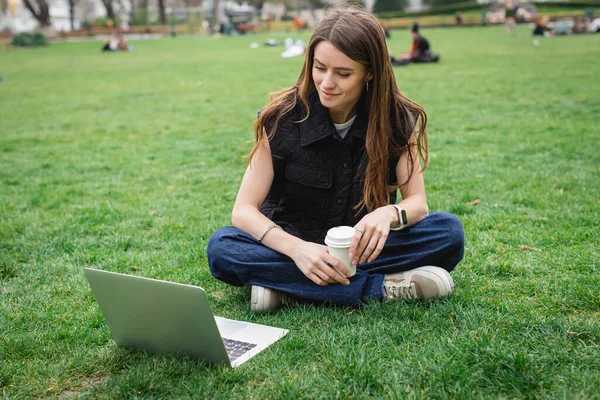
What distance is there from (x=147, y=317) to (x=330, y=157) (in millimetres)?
1257

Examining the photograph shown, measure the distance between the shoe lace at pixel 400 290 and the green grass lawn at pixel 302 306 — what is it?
7 cm

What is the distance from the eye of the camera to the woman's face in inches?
113

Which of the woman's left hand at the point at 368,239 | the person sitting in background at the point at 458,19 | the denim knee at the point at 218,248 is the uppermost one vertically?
the person sitting in background at the point at 458,19

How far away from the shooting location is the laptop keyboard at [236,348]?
8.69ft

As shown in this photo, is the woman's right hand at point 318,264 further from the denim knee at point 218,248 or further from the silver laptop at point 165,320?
the denim knee at point 218,248

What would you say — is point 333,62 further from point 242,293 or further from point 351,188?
point 242,293

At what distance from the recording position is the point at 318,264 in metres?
2.83

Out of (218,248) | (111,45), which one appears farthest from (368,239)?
(111,45)

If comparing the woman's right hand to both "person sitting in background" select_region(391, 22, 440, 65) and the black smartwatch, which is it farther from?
"person sitting in background" select_region(391, 22, 440, 65)

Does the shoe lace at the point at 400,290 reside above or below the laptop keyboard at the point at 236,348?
above

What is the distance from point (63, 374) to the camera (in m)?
2.57

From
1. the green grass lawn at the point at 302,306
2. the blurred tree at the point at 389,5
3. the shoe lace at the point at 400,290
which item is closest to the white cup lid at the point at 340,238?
the green grass lawn at the point at 302,306

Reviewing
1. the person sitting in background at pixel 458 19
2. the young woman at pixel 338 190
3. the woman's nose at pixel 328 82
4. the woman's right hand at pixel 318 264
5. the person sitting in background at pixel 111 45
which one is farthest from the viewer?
the person sitting in background at pixel 458 19

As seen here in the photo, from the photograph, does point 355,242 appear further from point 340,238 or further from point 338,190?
point 338,190
